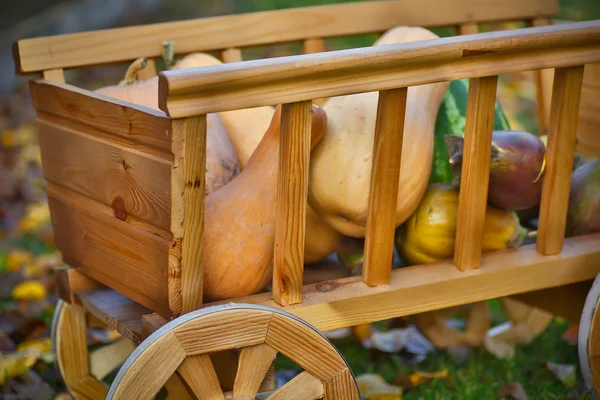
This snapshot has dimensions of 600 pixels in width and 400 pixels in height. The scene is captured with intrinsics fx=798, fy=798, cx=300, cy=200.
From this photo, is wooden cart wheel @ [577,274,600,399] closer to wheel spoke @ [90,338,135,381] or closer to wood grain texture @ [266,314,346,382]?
wood grain texture @ [266,314,346,382]

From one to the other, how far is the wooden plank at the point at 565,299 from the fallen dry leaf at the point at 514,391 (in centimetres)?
20

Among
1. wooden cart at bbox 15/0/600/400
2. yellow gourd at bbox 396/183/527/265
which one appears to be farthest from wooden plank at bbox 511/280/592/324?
yellow gourd at bbox 396/183/527/265

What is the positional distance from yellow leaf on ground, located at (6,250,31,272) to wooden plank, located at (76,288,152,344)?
1.21m

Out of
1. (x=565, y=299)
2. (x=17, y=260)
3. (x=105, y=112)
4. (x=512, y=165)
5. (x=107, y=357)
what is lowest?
(x=17, y=260)

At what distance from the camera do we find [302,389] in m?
1.33

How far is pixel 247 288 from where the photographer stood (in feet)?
4.78

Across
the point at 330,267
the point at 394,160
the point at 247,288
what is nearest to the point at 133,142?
the point at 247,288

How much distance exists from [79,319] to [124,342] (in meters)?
0.14

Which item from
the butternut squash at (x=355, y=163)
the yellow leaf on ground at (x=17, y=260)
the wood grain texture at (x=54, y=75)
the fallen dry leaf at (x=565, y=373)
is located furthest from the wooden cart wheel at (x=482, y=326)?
the yellow leaf on ground at (x=17, y=260)

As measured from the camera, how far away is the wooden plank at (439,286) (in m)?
1.44

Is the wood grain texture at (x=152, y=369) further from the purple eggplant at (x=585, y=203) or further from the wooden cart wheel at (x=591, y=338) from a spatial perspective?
the purple eggplant at (x=585, y=203)

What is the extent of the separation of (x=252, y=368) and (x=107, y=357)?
647 mm

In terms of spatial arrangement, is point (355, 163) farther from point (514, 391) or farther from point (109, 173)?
point (514, 391)

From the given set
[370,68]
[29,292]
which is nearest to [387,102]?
[370,68]
